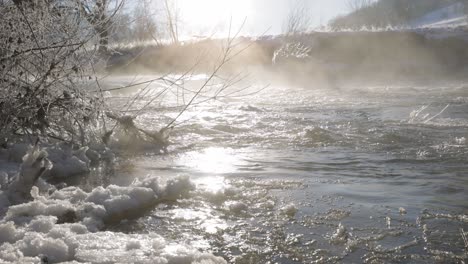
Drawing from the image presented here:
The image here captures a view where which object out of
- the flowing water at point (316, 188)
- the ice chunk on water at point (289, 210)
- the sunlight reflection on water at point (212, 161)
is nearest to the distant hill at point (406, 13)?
the flowing water at point (316, 188)

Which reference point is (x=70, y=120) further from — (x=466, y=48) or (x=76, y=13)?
(x=466, y=48)

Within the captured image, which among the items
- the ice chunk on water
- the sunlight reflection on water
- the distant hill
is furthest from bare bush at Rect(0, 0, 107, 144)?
the distant hill

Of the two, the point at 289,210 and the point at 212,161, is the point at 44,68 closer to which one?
the point at 212,161

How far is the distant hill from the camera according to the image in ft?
166

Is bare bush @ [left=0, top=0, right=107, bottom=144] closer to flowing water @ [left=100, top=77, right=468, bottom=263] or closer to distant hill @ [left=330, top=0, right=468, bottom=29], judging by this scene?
flowing water @ [left=100, top=77, right=468, bottom=263]

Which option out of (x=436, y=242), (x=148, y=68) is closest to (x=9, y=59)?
(x=436, y=242)

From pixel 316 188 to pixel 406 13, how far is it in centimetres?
5650

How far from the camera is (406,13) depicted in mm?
55062

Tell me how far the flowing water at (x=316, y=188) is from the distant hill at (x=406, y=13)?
43.7 metres

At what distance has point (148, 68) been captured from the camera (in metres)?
21.5

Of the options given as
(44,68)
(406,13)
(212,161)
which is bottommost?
(212,161)

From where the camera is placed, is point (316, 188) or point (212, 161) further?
point (212, 161)

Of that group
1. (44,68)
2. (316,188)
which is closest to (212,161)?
(316,188)

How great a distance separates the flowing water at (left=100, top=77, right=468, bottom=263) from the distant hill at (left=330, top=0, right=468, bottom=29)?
4367 cm
